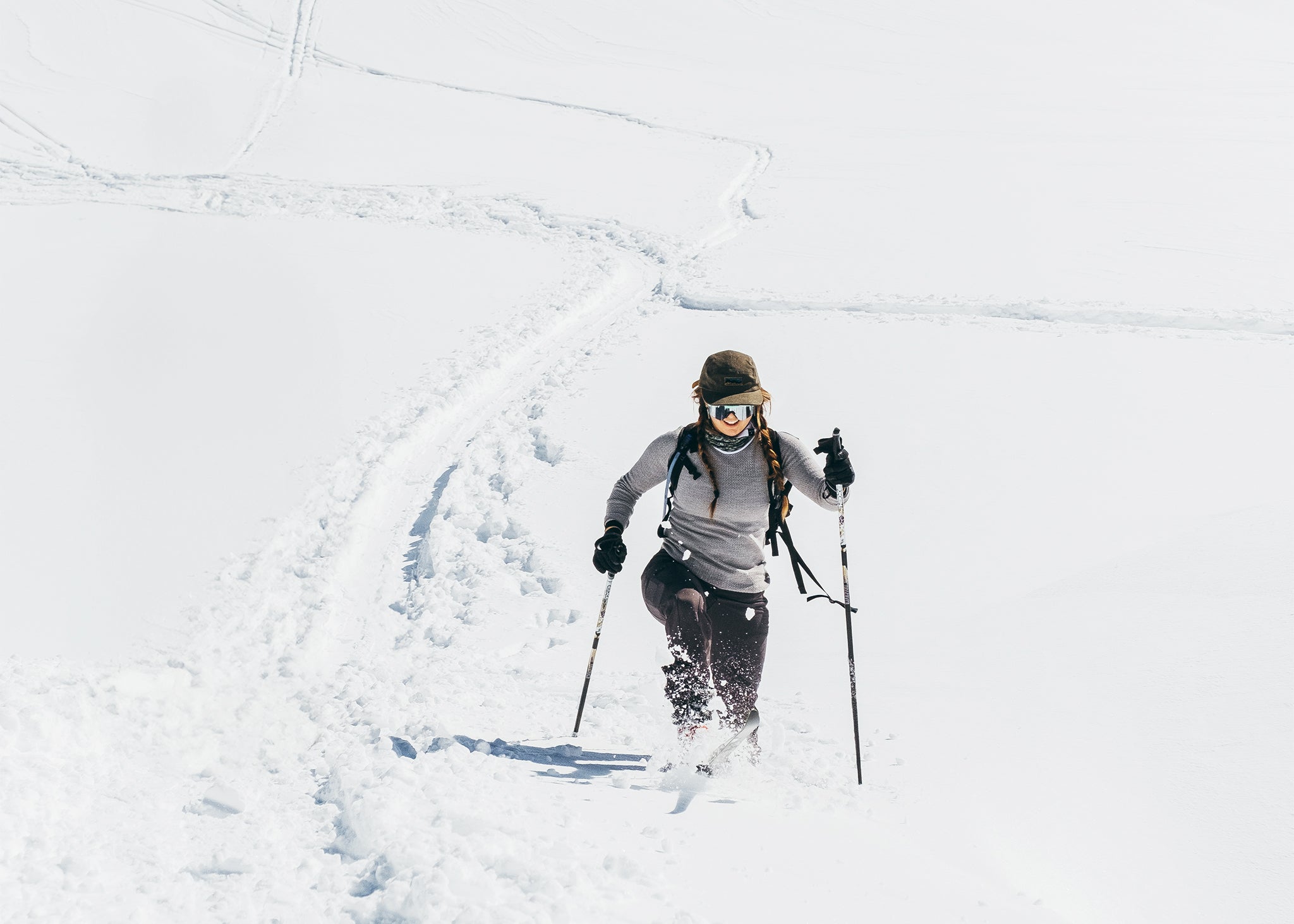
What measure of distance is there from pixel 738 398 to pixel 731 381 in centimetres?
7

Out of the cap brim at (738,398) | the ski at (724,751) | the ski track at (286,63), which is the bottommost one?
the ski at (724,751)

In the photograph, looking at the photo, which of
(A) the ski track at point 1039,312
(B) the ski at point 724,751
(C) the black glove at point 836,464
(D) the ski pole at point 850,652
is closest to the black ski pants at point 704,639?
(B) the ski at point 724,751

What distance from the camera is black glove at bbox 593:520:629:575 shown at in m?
3.90

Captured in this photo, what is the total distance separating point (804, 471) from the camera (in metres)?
3.85

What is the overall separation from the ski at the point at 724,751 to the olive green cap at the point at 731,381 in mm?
1199

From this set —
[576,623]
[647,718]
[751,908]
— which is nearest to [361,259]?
[576,623]

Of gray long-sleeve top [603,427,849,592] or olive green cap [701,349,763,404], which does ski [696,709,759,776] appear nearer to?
gray long-sleeve top [603,427,849,592]

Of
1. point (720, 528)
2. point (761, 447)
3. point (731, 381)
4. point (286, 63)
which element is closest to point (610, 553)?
point (720, 528)

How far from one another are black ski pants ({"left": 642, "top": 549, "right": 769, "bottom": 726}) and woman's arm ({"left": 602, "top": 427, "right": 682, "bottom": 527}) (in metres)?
0.24

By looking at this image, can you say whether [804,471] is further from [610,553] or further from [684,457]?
[610,553]

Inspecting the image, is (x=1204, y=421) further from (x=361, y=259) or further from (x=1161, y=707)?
(x=361, y=259)

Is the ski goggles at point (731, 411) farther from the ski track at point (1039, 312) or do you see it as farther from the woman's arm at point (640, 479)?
the ski track at point (1039, 312)

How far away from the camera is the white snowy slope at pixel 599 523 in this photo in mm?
3207

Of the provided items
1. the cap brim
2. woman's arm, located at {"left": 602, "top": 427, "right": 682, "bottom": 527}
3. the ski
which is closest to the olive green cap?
the cap brim
